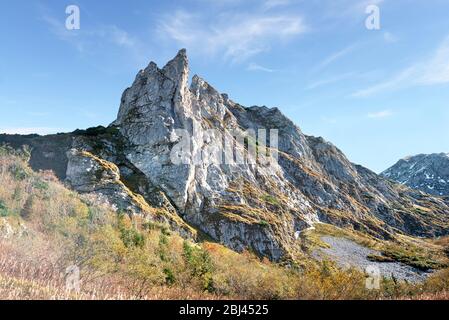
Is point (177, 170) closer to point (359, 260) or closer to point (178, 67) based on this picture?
point (178, 67)

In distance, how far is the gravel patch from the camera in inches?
4016

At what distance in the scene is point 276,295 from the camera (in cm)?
3019

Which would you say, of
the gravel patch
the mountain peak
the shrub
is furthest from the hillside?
the mountain peak

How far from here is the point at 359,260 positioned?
115 meters

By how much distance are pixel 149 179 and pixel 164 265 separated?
76.6 m

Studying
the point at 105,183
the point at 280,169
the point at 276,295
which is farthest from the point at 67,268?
the point at 280,169

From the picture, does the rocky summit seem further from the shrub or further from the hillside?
the shrub

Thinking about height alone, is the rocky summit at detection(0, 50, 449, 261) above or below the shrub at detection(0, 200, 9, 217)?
above

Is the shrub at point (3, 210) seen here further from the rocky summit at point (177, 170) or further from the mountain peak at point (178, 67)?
the mountain peak at point (178, 67)

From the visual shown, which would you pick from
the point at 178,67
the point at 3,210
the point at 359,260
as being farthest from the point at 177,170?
the point at 3,210

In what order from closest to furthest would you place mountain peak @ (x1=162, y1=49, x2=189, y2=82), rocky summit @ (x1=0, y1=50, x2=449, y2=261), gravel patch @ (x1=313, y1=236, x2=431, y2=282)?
rocky summit @ (x1=0, y1=50, x2=449, y2=261) < gravel patch @ (x1=313, y1=236, x2=431, y2=282) < mountain peak @ (x1=162, y1=49, x2=189, y2=82)

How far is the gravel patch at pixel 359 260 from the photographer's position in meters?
102

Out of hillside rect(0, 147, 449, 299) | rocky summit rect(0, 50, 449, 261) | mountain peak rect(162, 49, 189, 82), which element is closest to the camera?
hillside rect(0, 147, 449, 299)
